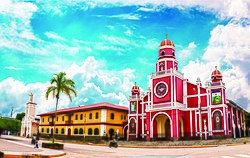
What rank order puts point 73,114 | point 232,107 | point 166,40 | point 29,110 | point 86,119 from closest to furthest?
1. point 232,107
2. point 166,40
3. point 86,119
4. point 73,114
5. point 29,110

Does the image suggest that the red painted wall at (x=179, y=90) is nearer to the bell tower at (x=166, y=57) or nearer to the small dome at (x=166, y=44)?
the bell tower at (x=166, y=57)

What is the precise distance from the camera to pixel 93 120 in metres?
55.9

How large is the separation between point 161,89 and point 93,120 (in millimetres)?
18063

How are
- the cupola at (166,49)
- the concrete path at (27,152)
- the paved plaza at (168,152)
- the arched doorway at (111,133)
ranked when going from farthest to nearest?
the arched doorway at (111,133) → the cupola at (166,49) → the paved plaza at (168,152) → the concrete path at (27,152)

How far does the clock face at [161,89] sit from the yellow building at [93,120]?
12451mm

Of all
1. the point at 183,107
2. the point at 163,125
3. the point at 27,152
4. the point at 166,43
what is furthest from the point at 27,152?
the point at 166,43

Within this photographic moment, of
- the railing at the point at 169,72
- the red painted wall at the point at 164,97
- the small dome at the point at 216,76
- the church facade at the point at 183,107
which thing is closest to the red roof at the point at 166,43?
the church facade at the point at 183,107

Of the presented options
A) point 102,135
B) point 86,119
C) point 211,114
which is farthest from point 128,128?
point 211,114

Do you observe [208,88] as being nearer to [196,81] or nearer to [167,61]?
[196,81]

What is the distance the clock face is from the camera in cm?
4519

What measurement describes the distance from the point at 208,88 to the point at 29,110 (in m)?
53.9

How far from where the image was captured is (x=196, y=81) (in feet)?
151

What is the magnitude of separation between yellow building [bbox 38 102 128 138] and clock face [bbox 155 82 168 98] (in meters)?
12.5

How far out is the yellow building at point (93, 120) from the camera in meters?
54.1
